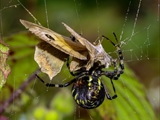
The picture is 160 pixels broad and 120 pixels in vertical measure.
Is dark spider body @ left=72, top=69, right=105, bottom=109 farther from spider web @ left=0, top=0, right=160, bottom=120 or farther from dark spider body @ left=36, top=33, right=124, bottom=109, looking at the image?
spider web @ left=0, top=0, right=160, bottom=120

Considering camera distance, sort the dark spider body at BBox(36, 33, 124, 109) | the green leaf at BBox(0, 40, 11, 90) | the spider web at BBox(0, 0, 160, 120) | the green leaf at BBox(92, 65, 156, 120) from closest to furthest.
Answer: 1. the green leaf at BBox(0, 40, 11, 90)
2. the dark spider body at BBox(36, 33, 124, 109)
3. the green leaf at BBox(92, 65, 156, 120)
4. the spider web at BBox(0, 0, 160, 120)

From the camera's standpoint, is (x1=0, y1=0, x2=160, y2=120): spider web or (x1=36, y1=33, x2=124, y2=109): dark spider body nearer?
(x1=36, y1=33, x2=124, y2=109): dark spider body

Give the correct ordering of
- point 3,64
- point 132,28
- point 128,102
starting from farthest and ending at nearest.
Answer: point 132,28 < point 128,102 < point 3,64

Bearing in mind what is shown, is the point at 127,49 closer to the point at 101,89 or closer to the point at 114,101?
the point at 114,101

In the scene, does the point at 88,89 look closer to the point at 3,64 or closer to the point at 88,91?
the point at 88,91

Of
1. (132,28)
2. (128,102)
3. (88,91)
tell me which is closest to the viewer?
(88,91)

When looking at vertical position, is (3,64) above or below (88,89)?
above

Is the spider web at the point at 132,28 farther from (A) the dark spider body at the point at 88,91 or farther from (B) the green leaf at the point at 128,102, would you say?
(A) the dark spider body at the point at 88,91

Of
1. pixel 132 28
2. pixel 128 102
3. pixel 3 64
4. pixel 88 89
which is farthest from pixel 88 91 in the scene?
pixel 132 28

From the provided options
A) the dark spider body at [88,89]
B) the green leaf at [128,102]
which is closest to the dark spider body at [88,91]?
the dark spider body at [88,89]

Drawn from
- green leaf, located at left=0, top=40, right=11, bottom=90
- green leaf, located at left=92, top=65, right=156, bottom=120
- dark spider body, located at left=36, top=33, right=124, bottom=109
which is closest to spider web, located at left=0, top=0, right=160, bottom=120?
green leaf, located at left=92, top=65, right=156, bottom=120

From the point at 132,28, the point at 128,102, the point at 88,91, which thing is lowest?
the point at 132,28
